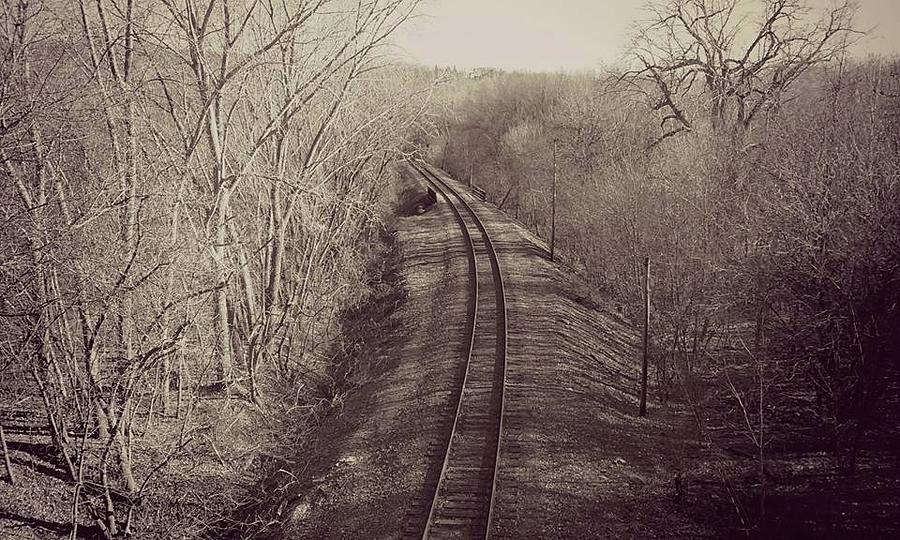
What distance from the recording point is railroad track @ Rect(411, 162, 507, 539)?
33.2ft

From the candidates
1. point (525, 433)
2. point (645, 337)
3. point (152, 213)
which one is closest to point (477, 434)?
point (525, 433)

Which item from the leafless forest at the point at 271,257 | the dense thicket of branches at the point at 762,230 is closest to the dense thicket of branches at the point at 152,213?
the leafless forest at the point at 271,257

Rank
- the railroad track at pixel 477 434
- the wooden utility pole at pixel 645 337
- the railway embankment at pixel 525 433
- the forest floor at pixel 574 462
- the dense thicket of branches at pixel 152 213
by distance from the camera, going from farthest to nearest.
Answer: the wooden utility pole at pixel 645 337 → the railway embankment at pixel 525 433 → the forest floor at pixel 574 462 → the railroad track at pixel 477 434 → the dense thicket of branches at pixel 152 213

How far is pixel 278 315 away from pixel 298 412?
2.69 meters

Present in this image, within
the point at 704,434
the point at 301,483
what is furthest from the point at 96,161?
the point at 704,434

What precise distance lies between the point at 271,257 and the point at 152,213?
7659mm

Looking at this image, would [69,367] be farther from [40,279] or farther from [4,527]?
[4,527]

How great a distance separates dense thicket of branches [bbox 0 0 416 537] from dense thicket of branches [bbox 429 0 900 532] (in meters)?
6.70

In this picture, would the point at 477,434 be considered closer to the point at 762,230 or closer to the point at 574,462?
the point at 574,462

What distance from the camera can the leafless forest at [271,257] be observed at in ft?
29.6

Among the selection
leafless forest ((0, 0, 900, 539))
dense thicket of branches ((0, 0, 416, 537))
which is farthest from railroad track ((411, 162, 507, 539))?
dense thicket of branches ((0, 0, 416, 537))

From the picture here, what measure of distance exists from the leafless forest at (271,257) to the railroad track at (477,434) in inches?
124

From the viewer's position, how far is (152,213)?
34.2 ft

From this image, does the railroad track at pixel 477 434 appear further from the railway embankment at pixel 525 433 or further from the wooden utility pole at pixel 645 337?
the wooden utility pole at pixel 645 337
